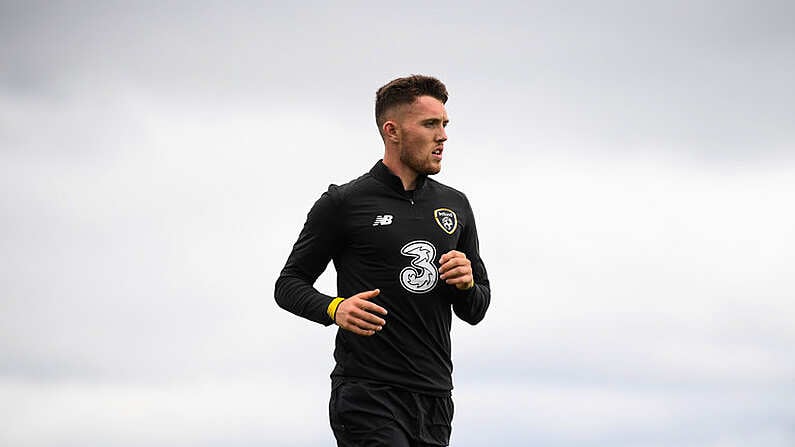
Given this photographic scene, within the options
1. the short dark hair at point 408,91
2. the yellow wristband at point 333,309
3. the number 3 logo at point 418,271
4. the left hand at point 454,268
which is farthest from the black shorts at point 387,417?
the short dark hair at point 408,91

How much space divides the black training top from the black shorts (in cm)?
9

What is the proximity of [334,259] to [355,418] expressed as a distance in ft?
4.14

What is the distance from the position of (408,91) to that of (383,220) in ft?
3.53

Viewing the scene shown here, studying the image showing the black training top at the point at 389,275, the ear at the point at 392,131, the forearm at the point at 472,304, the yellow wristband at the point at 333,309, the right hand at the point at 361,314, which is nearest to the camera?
the right hand at the point at 361,314

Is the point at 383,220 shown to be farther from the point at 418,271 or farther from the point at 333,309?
the point at 333,309

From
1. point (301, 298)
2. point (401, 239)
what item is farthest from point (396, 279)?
point (301, 298)

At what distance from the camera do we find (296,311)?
29.8 feet

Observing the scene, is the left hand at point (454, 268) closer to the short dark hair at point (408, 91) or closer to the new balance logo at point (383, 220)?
the new balance logo at point (383, 220)

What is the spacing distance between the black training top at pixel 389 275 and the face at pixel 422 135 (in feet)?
0.63

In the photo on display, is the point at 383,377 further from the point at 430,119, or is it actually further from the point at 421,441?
the point at 430,119

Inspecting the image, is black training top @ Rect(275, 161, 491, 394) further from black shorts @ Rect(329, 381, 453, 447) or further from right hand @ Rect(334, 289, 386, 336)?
right hand @ Rect(334, 289, 386, 336)

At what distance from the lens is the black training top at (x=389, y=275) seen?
8930 mm

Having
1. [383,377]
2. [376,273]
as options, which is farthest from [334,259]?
[383,377]

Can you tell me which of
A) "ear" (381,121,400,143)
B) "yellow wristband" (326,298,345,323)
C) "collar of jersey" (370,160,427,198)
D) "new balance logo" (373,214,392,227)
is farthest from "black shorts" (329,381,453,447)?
"ear" (381,121,400,143)
